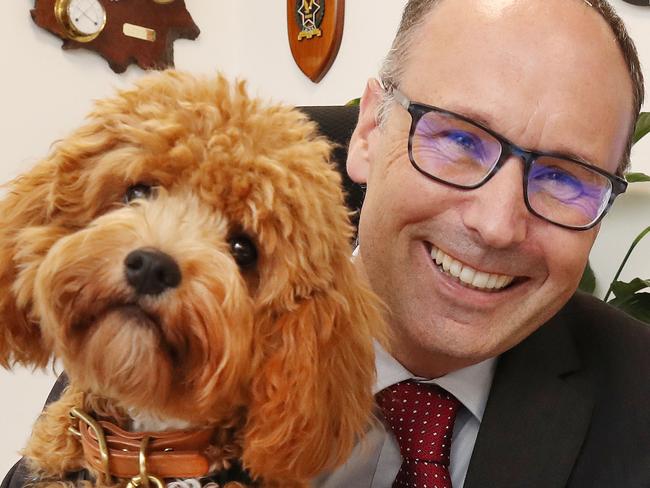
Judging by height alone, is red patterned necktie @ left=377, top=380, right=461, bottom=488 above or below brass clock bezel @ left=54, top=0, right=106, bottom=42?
below

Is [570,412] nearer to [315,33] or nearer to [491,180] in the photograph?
[491,180]

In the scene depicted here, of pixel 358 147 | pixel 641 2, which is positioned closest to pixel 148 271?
pixel 358 147

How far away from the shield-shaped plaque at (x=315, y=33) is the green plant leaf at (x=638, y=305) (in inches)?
58.6

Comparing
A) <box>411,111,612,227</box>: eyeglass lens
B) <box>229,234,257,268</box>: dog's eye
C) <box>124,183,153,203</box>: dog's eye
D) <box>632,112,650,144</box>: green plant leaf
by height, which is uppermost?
<box>632,112,650,144</box>: green plant leaf

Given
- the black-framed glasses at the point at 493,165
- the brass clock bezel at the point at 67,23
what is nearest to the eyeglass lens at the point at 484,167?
the black-framed glasses at the point at 493,165

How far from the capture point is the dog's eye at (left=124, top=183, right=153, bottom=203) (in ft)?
3.02

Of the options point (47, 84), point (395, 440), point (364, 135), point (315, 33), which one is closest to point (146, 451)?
point (395, 440)

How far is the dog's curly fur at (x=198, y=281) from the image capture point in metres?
0.83

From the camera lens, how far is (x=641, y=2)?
191 centimetres

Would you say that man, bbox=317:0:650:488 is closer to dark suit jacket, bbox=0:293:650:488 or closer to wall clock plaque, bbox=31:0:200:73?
dark suit jacket, bbox=0:293:650:488

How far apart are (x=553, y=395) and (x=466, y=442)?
0.18 m

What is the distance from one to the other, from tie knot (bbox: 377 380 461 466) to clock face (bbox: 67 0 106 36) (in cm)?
203

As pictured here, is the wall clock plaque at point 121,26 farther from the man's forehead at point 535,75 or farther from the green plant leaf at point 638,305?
the green plant leaf at point 638,305

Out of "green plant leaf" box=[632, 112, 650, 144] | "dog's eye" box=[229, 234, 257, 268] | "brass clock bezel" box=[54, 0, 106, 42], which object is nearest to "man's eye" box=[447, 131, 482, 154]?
"dog's eye" box=[229, 234, 257, 268]
